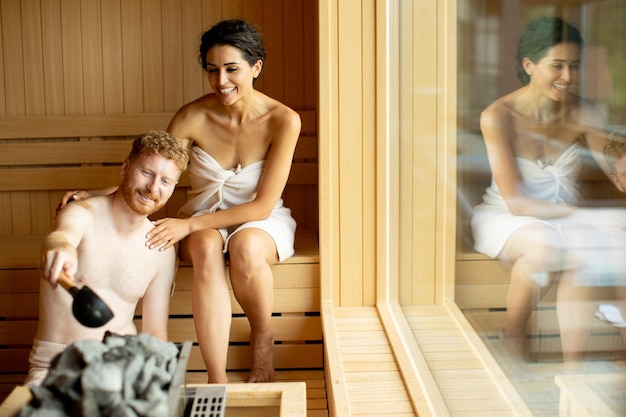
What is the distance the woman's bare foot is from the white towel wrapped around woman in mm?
276

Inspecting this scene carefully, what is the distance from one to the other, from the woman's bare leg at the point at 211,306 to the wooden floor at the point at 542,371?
1330 mm

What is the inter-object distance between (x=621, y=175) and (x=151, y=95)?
9.91 ft

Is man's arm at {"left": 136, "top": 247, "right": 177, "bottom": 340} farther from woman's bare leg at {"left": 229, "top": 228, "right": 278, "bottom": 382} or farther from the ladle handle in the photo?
the ladle handle

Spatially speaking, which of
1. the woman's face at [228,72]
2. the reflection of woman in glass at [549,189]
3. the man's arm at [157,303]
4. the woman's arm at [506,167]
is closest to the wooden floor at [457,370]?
the reflection of woman in glass at [549,189]

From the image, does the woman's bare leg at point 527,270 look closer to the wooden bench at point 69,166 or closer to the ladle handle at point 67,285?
the ladle handle at point 67,285

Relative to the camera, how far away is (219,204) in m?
2.74

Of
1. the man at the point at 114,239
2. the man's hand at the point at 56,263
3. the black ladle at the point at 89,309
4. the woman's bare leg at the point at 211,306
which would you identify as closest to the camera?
the black ladle at the point at 89,309

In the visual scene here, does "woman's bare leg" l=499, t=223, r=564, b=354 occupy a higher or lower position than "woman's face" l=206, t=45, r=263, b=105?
lower

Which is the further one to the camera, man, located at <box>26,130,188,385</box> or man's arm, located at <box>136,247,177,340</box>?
man's arm, located at <box>136,247,177,340</box>

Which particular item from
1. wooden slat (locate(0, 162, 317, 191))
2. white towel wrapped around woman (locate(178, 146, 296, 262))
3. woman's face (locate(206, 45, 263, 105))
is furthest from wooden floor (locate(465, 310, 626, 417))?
wooden slat (locate(0, 162, 317, 191))

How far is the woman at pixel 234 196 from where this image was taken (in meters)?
2.52

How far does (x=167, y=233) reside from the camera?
2434 mm

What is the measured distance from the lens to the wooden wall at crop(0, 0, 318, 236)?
3469 mm

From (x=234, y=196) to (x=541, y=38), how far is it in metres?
1.94
